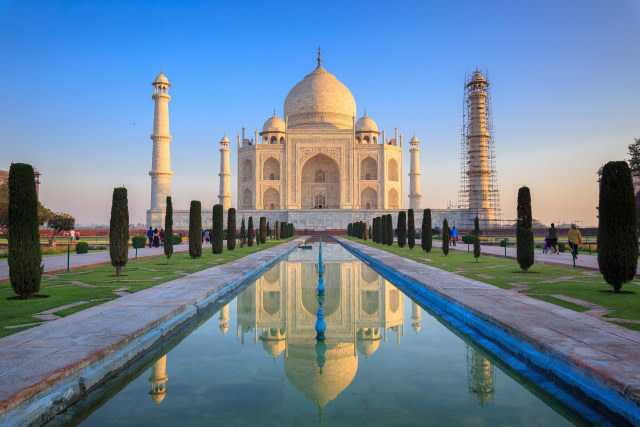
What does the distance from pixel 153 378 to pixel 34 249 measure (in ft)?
10.8

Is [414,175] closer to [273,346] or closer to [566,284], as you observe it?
[566,284]

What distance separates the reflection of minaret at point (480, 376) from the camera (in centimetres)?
269

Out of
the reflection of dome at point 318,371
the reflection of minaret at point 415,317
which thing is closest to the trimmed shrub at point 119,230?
the reflection of minaret at point 415,317

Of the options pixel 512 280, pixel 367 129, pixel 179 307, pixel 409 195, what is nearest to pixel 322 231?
pixel 409 195

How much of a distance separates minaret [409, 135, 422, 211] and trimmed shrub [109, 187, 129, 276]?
3161 cm

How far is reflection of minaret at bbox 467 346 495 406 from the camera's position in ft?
8.84

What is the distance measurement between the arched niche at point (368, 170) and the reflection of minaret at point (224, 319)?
33408mm

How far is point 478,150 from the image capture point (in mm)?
33219

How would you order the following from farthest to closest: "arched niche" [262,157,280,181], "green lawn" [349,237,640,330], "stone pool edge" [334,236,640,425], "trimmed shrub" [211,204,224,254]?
"arched niche" [262,157,280,181] → "trimmed shrub" [211,204,224,254] → "green lawn" [349,237,640,330] → "stone pool edge" [334,236,640,425]

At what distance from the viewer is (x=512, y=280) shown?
6875 mm

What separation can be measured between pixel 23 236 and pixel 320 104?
115 ft

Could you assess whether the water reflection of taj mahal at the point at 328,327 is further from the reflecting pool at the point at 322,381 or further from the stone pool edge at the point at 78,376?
the stone pool edge at the point at 78,376

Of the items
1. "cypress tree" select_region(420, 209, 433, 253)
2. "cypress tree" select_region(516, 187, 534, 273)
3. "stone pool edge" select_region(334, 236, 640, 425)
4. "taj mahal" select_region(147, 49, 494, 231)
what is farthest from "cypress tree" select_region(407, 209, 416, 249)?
"taj mahal" select_region(147, 49, 494, 231)

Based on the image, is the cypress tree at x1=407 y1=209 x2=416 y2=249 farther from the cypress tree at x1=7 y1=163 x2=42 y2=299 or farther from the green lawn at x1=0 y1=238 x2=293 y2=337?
the cypress tree at x1=7 y1=163 x2=42 y2=299
